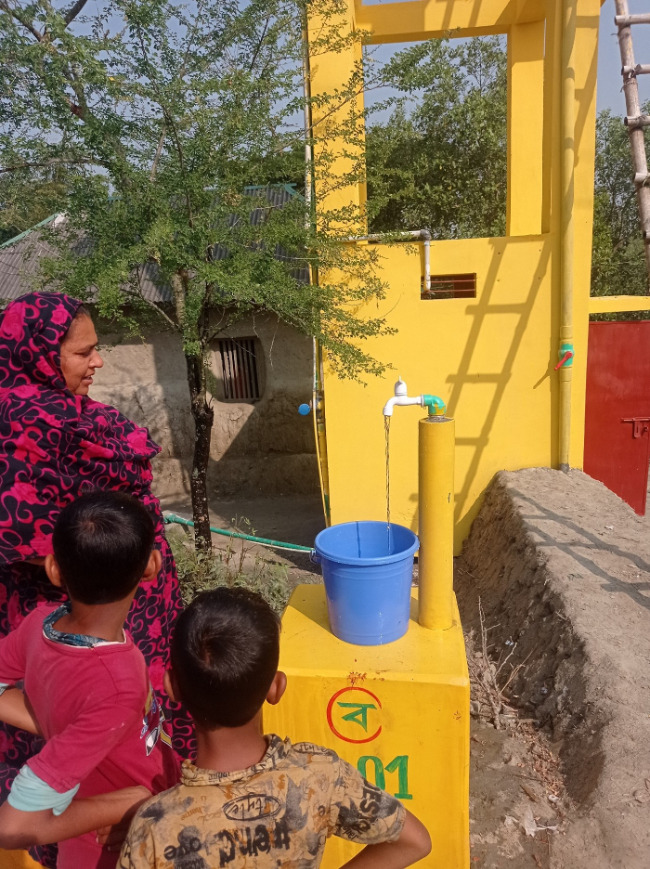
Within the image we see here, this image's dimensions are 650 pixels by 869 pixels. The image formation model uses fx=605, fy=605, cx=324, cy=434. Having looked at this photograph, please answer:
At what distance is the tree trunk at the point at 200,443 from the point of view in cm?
456

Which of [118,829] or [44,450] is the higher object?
[44,450]

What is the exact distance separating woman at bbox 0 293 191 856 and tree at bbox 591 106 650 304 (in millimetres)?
11534

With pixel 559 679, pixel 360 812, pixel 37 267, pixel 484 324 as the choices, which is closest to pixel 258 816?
pixel 360 812

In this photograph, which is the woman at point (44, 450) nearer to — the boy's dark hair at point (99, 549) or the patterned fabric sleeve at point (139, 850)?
the boy's dark hair at point (99, 549)

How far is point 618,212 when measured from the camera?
12797mm

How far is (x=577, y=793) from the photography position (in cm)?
241

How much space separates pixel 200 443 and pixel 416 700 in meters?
3.15

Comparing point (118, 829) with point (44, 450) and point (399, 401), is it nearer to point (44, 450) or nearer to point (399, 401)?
point (44, 450)

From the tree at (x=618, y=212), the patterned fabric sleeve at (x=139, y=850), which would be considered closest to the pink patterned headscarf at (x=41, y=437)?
the patterned fabric sleeve at (x=139, y=850)

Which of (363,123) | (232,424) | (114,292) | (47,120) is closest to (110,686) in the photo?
(114,292)

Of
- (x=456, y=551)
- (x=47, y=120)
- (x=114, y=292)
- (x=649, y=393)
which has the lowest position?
(x=456, y=551)

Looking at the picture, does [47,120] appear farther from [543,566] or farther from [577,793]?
[577,793]

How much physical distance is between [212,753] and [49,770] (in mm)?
314

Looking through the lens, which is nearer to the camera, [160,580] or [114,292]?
[160,580]
